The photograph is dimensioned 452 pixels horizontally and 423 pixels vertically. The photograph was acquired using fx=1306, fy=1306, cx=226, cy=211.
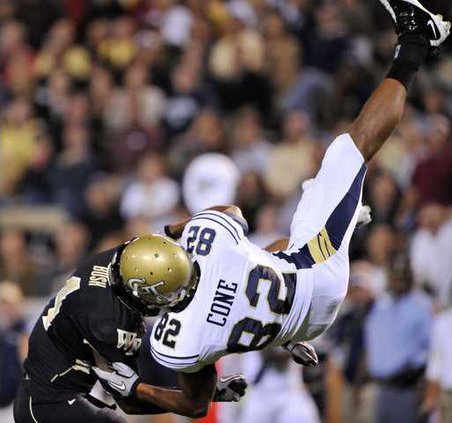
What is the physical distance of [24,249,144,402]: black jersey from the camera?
6.29 meters

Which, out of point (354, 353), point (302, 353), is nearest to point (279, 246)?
point (302, 353)

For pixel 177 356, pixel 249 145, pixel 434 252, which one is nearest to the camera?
pixel 177 356

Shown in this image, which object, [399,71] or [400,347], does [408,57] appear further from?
[400,347]

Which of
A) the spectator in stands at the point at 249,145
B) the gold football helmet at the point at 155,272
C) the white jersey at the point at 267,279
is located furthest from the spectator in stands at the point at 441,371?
the gold football helmet at the point at 155,272

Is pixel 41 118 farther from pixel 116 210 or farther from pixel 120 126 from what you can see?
pixel 116 210

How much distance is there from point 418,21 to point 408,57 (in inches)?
7.8

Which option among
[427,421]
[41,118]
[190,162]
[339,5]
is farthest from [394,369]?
[41,118]

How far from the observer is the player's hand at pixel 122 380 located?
19.9 ft

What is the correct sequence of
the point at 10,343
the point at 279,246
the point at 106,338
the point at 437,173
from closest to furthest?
the point at 106,338 < the point at 279,246 < the point at 10,343 < the point at 437,173

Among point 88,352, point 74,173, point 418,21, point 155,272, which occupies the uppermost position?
point 418,21

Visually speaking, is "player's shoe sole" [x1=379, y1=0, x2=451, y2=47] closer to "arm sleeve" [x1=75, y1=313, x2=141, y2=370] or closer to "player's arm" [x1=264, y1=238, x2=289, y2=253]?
Answer: "player's arm" [x1=264, y1=238, x2=289, y2=253]

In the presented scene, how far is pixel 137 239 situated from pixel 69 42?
8364mm

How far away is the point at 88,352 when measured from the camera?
21.1ft

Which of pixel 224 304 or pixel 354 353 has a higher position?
pixel 224 304
